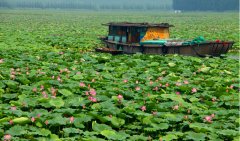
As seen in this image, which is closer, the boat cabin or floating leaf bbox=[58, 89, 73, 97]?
floating leaf bbox=[58, 89, 73, 97]

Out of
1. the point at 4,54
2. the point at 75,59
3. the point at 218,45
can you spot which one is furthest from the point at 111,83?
the point at 218,45

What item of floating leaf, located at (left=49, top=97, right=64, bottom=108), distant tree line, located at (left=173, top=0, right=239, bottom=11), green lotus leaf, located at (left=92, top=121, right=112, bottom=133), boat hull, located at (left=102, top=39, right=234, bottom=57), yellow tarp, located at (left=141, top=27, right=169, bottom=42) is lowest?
green lotus leaf, located at (left=92, top=121, right=112, bottom=133)

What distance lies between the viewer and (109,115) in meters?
6.59

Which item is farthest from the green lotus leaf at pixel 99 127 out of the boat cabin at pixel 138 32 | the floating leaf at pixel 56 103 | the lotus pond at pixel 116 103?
the boat cabin at pixel 138 32

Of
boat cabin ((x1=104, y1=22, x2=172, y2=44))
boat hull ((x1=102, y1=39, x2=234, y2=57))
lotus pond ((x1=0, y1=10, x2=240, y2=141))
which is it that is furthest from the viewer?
boat cabin ((x1=104, y1=22, x2=172, y2=44))

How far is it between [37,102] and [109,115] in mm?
1403

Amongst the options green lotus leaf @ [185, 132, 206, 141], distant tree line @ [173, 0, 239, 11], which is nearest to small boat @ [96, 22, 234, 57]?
green lotus leaf @ [185, 132, 206, 141]

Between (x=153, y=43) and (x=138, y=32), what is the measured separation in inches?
52.3

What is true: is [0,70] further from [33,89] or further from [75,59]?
[75,59]

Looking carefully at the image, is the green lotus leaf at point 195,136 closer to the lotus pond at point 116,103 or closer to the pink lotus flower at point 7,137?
the lotus pond at point 116,103

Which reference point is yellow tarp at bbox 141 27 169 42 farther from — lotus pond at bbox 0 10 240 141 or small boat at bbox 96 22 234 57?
lotus pond at bbox 0 10 240 141

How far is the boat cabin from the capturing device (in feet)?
60.0

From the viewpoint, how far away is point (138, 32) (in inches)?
730

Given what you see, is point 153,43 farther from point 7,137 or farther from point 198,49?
point 7,137
